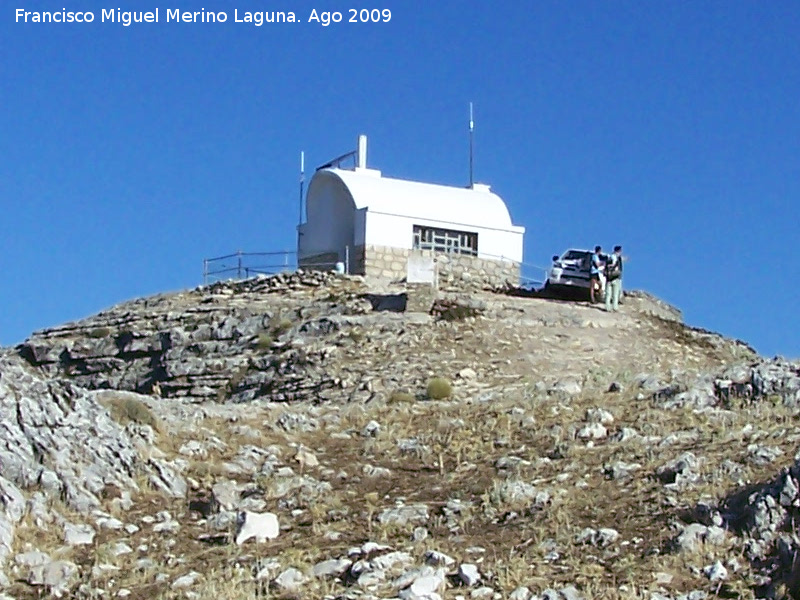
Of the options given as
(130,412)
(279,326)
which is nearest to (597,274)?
(279,326)

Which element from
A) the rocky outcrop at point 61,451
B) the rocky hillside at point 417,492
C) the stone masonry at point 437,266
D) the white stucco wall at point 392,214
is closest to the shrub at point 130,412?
the rocky hillside at point 417,492

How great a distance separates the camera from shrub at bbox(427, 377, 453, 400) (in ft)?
77.9

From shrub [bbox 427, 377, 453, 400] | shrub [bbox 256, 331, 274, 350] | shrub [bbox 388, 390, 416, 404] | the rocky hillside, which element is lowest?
the rocky hillside

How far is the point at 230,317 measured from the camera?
32.2 meters

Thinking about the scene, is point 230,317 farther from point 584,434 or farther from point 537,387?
point 584,434

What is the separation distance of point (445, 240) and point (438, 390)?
14168mm

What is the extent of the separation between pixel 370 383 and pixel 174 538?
12.6 m

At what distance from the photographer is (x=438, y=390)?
23.9 meters

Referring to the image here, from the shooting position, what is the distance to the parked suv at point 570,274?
35.0 meters

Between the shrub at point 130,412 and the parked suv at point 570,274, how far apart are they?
19.2m

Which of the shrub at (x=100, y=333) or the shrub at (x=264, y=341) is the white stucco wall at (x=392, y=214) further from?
the shrub at (x=100, y=333)

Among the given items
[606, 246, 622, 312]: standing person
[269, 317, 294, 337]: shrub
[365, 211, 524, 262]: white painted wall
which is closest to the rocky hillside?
[269, 317, 294, 337]: shrub

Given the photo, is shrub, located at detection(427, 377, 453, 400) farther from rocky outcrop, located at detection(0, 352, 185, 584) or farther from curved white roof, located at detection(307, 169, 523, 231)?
curved white roof, located at detection(307, 169, 523, 231)

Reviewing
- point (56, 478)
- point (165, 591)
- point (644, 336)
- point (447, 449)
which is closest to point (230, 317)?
point (644, 336)
